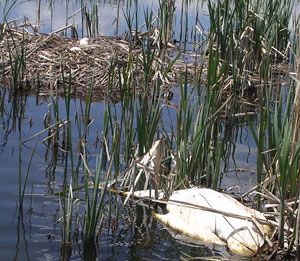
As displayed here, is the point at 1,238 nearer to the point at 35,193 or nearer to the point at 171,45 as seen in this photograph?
the point at 35,193

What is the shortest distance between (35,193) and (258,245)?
177cm

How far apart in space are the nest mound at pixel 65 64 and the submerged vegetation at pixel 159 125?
0.06ft

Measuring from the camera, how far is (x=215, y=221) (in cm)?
463

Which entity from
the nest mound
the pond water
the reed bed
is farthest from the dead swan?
the nest mound

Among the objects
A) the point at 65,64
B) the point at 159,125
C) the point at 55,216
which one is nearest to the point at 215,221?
the point at 55,216

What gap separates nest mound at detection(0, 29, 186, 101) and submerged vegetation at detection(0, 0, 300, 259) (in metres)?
0.02

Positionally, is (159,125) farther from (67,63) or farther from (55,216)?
(55,216)

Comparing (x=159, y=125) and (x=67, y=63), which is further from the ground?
(x=67, y=63)

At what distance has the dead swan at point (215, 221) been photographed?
445 cm

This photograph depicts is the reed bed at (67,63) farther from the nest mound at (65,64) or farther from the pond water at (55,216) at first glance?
the pond water at (55,216)

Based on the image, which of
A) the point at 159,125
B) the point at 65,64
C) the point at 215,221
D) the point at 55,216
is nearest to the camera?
the point at 215,221

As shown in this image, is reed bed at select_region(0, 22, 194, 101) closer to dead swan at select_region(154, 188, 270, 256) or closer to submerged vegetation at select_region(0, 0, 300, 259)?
submerged vegetation at select_region(0, 0, 300, 259)

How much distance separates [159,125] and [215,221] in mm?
2764

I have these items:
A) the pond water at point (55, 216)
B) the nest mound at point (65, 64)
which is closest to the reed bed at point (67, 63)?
the nest mound at point (65, 64)
